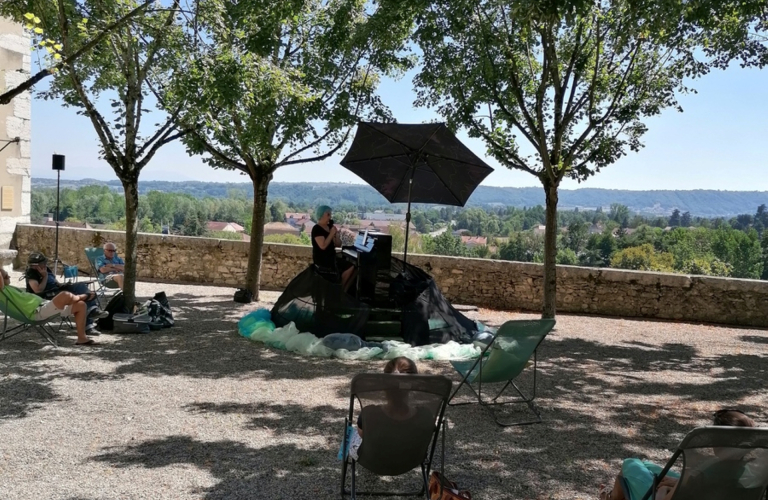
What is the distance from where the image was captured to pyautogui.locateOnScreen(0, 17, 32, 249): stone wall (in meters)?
12.8

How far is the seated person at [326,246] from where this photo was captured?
8.08 metres

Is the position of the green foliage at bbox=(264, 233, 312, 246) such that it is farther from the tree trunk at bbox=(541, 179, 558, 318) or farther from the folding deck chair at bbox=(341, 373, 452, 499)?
the folding deck chair at bbox=(341, 373, 452, 499)

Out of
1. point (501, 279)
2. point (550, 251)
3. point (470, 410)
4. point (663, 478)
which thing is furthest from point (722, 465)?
point (501, 279)

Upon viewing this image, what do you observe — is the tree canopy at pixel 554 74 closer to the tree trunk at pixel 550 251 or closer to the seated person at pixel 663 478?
the tree trunk at pixel 550 251

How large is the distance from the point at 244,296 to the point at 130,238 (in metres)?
2.49

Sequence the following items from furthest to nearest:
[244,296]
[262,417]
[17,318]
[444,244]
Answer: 1. [444,244]
2. [244,296]
3. [17,318]
4. [262,417]

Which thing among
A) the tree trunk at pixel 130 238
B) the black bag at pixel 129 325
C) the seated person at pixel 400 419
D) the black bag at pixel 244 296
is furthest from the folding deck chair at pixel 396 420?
the black bag at pixel 244 296

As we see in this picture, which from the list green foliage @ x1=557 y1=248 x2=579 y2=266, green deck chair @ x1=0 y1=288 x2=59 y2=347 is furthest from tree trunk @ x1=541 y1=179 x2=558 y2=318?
green deck chair @ x1=0 y1=288 x2=59 y2=347

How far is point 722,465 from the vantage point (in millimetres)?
2586

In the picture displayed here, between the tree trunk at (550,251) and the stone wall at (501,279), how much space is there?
165cm

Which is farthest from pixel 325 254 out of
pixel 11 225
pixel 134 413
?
pixel 11 225

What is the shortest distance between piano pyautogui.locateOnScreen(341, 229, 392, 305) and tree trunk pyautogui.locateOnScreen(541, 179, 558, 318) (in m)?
2.82

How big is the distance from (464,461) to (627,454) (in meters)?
1.12

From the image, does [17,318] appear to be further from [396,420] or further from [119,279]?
[396,420]
